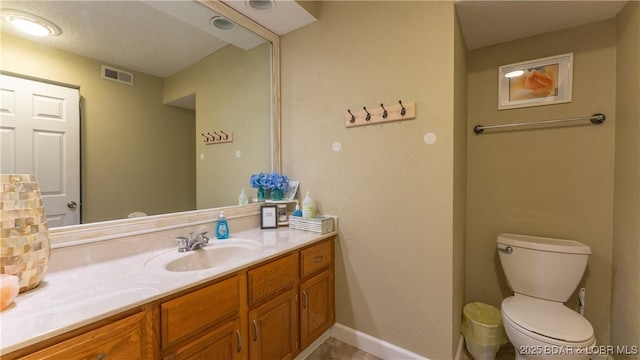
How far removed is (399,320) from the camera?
62.9 inches

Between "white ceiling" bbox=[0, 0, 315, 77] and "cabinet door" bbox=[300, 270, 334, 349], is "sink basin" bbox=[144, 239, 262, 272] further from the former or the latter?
"white ceiling" bbox=[0, 0, 315, 77]

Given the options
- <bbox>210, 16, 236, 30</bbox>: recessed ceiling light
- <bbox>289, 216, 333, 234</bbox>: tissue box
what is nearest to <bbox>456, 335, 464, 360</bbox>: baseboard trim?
<bbox>289, 216, 333, 234</bbox>: tissue box

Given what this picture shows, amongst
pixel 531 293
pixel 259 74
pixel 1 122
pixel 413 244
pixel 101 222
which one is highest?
pixel 259 74

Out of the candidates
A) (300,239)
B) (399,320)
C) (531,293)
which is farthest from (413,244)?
(531,293)

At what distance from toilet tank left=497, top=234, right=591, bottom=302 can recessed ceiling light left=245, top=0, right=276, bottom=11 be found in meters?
2.27

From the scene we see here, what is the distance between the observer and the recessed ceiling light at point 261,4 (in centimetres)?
169

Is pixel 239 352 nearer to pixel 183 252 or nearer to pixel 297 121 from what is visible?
pixel 183 252

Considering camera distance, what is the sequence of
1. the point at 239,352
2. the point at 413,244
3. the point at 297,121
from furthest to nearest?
the point at 297,121
the point at 413,244
the point at 239,352

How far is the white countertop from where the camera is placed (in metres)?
0.68

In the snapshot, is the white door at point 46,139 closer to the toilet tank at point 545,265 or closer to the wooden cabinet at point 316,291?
the wooden cabinet at point 316,291

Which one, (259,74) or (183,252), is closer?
(183,252)

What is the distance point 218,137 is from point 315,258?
1077 mm

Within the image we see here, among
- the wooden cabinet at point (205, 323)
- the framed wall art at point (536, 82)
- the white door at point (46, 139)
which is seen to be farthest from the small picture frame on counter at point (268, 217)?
the framed wall art at point (536, 82)

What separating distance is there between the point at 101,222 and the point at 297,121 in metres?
1.35
